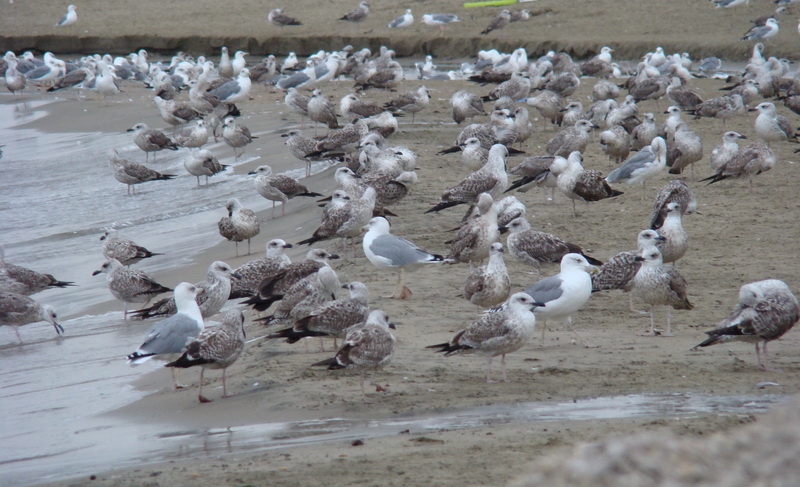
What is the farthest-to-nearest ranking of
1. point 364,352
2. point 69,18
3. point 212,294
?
point 69,18 → point 212,294 → point 364,352

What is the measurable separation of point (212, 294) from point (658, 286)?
3.83 metres

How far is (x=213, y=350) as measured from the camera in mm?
6496

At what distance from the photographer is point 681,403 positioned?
5.81 meters

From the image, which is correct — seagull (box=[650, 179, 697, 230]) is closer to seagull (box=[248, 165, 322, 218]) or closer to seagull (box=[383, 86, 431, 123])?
seagull (box=[248, 165, 322, 218])

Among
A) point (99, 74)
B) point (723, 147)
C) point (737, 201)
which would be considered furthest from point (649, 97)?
point (99, 74)

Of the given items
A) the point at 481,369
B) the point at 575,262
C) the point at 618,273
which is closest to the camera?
the point at 481,369

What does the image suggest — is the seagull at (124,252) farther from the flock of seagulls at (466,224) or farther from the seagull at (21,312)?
the seagull at (21,312)

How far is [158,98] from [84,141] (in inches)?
70.0

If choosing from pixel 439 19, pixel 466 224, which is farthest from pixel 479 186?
pixel 439 19

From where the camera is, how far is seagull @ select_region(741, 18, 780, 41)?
1006 inches

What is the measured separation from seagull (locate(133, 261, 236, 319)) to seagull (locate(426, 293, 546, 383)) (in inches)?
100

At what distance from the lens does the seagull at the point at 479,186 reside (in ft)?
36.3

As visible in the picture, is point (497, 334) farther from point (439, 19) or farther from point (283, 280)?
point (439, 19)

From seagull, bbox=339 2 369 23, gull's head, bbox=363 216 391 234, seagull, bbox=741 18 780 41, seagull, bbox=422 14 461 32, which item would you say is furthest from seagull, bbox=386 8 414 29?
gull's head, bbox=363 216 391 234
